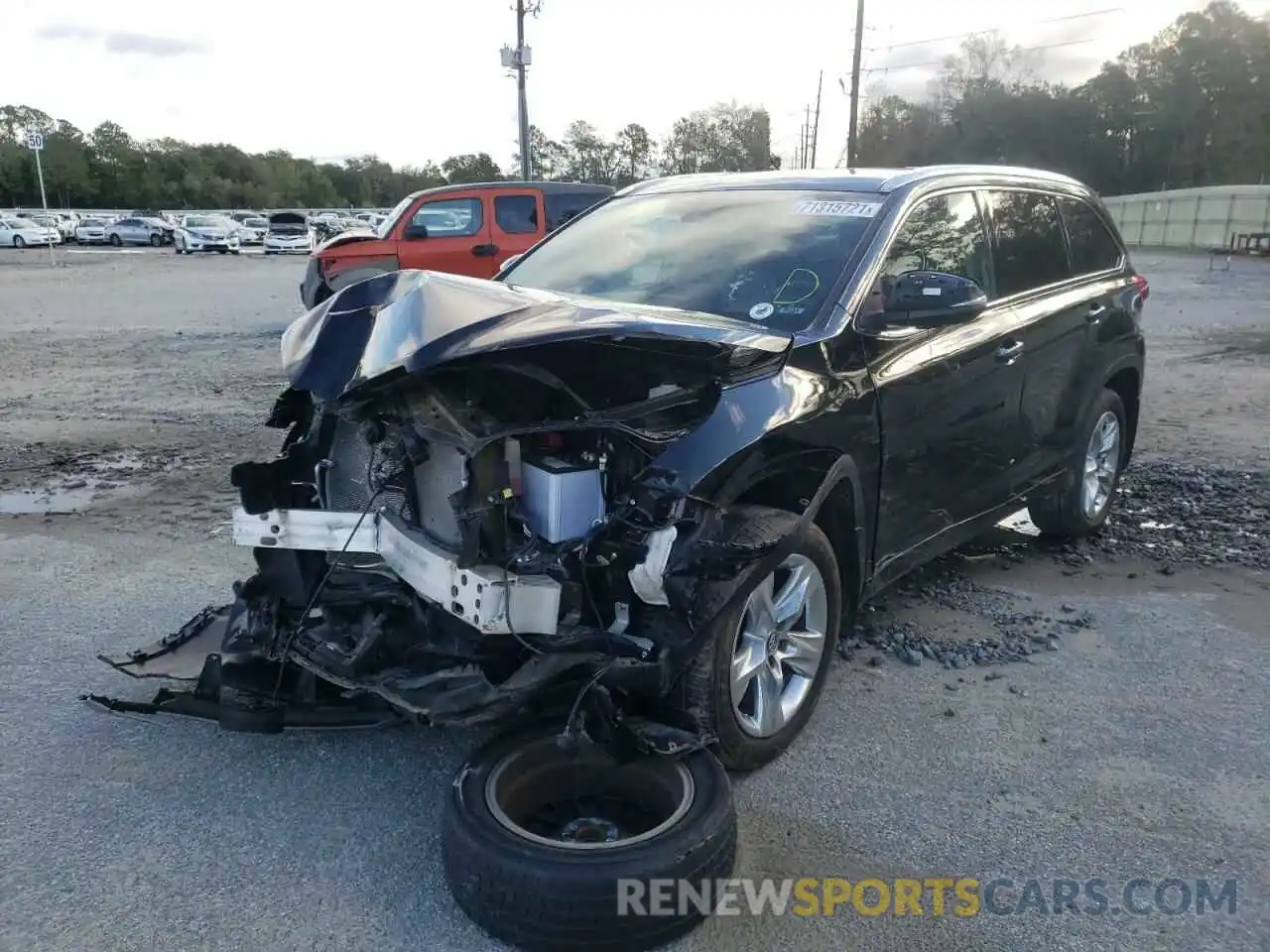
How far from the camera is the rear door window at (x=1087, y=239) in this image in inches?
217

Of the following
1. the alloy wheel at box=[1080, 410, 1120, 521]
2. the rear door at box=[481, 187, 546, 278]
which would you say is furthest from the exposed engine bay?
the rear door at box=[481, 187, 546, 278]

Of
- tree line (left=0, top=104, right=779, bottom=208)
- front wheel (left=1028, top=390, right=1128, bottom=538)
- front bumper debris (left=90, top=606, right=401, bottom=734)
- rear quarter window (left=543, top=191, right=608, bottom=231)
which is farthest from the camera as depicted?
tree line (left=0, top=104, right=779, bottom=208)

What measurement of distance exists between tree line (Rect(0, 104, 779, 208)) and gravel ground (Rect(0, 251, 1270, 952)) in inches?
2286

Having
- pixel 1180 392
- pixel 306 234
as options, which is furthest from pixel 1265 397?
pixel 306 234

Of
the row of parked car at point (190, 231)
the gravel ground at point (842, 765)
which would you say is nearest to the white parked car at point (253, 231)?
the row of parked car at point (190, 231)

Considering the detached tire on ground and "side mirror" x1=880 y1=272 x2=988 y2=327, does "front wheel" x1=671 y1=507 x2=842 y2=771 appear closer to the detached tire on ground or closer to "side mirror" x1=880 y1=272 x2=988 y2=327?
the detached tire on ground

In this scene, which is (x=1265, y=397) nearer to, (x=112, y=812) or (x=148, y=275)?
(x=112, y=812)

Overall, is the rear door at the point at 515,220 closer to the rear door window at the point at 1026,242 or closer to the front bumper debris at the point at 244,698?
the rear door window at the point at 1026,242

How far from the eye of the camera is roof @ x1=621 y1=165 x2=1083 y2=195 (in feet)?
14.3

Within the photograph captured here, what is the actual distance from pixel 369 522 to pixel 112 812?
1.20 meters

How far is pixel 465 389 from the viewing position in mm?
3061

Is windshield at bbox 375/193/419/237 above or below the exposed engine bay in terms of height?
above

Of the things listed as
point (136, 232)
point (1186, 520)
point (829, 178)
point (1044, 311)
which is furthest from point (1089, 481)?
point (136, 232)

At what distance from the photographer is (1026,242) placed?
5.08 m
